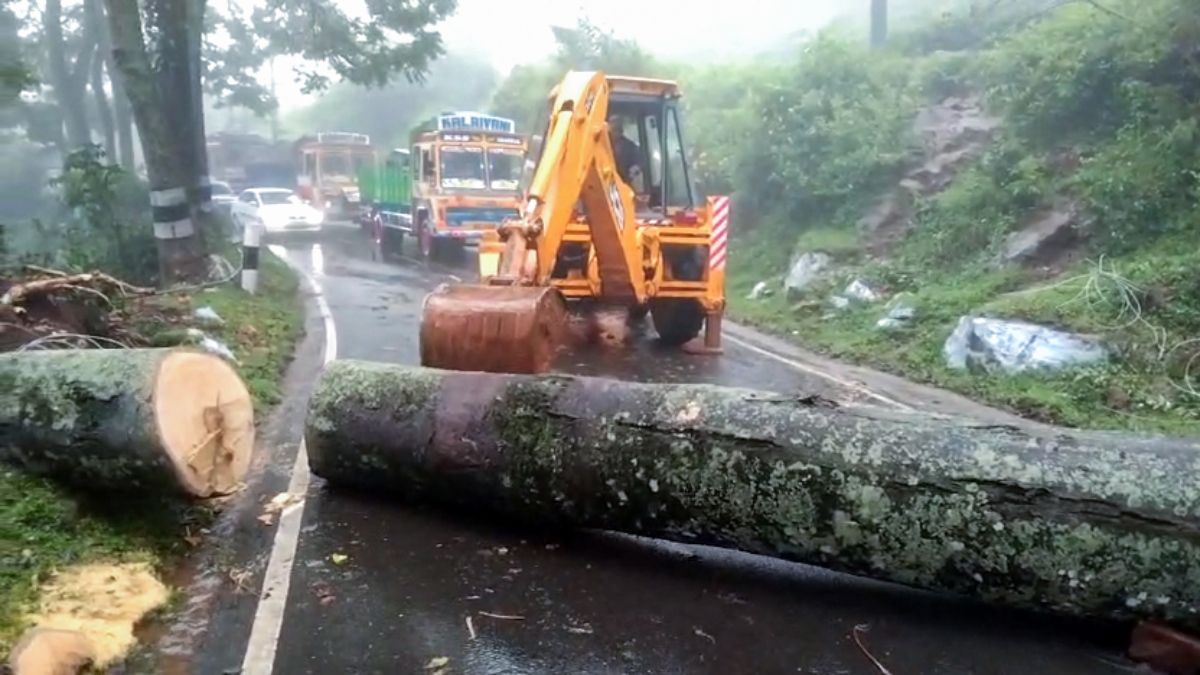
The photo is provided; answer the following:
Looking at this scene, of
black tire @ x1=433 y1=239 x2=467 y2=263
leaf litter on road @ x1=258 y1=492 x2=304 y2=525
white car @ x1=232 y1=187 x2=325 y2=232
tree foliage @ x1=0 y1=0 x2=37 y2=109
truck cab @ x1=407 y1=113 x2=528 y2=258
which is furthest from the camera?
white car @ x1=232 y1=187 x2=325 y2=232

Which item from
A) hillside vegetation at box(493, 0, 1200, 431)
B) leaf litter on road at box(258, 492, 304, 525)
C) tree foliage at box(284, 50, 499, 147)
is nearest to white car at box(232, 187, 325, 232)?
hillside vegetation at box(493, 0, 1200, 431)

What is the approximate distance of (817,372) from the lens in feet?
34.7

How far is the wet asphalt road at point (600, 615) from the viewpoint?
428cm

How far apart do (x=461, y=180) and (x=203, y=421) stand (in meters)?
16.4

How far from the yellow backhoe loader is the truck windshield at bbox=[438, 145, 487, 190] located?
10439 millimetres

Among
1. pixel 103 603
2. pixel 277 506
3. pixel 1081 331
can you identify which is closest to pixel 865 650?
pixel 103 603

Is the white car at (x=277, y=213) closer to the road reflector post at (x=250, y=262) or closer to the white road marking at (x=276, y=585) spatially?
the road reflector post at (x=250, y=262)

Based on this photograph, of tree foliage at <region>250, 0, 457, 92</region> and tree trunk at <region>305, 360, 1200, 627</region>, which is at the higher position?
tree foliage at <region>250, 0, 457, 92</region>

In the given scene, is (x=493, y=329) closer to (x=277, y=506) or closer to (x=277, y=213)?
(x=277, y=506)

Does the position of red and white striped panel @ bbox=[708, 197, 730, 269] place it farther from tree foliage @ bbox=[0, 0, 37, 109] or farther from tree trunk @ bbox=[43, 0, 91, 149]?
tree trunk @ bbox=[43, 0, 91, 149]

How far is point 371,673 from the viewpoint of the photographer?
13.7 ft

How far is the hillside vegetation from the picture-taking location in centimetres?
950

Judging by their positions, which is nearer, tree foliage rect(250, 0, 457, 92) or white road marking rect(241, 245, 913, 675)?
white road marking rect(241, 245, 913, 675)

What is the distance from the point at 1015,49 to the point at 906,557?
14664mm
